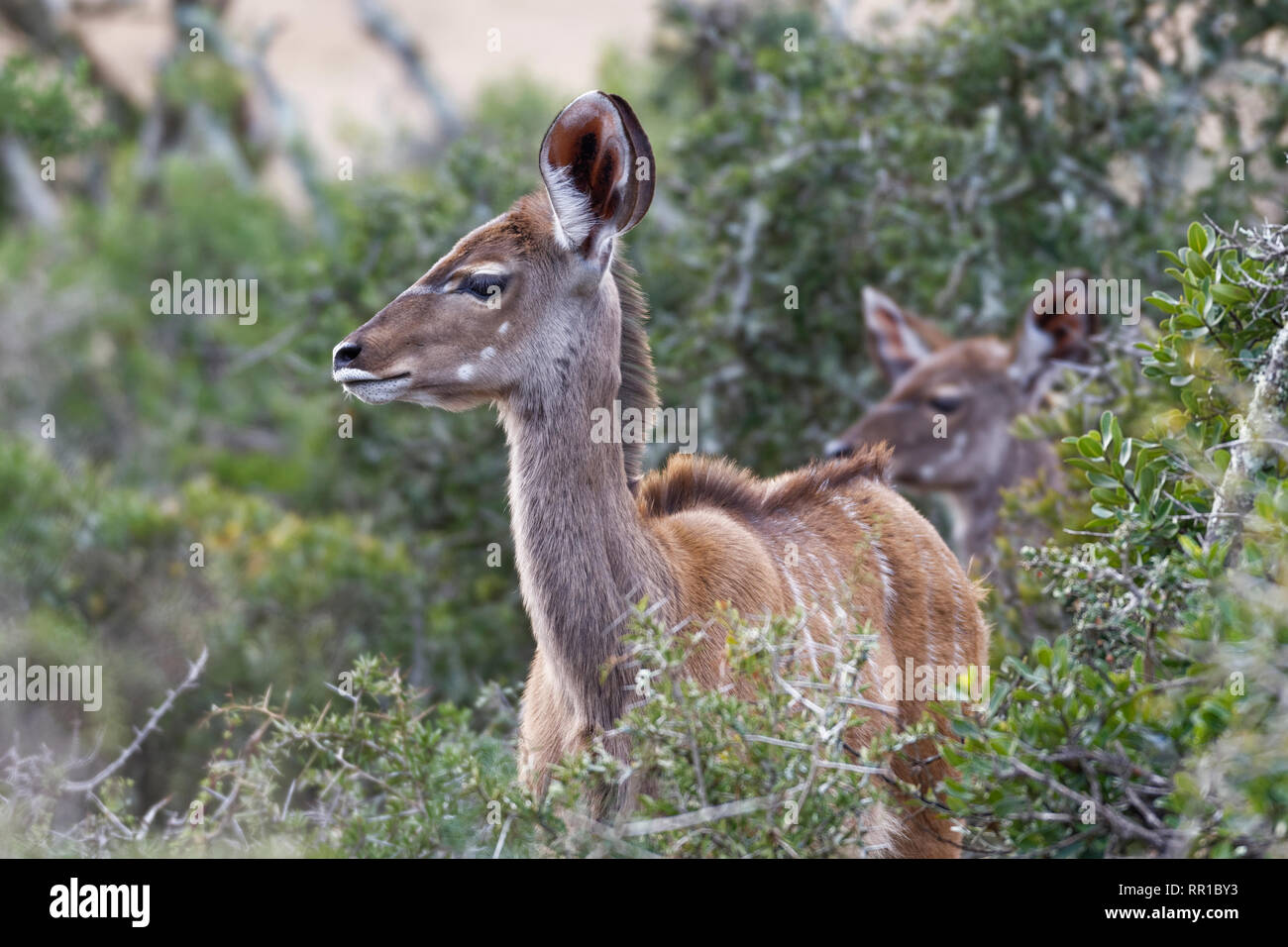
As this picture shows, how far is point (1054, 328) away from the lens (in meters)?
7.70

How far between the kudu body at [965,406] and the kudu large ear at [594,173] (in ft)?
10.3

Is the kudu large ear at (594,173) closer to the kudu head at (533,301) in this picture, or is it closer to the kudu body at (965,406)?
the kudu head at (533,301)

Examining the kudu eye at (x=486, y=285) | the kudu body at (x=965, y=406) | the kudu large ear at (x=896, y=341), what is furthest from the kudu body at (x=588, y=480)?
the kudu large ear at (x=896, y=341)

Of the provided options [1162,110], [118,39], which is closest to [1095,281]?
[1162,110]

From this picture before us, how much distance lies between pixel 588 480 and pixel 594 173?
101 centimetres

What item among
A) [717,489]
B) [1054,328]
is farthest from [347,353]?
[1054,328]

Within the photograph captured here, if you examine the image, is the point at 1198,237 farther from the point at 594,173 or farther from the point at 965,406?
the point at 965,406

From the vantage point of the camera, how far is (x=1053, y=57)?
8312 mm

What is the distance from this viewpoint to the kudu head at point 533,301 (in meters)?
4.67

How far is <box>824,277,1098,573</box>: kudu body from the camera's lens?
7.77m

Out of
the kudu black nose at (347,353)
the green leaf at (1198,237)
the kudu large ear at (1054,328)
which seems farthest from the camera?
the kudu large ear at (1054,328)

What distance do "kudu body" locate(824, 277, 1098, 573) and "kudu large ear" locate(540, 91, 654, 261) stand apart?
10.3 feet
